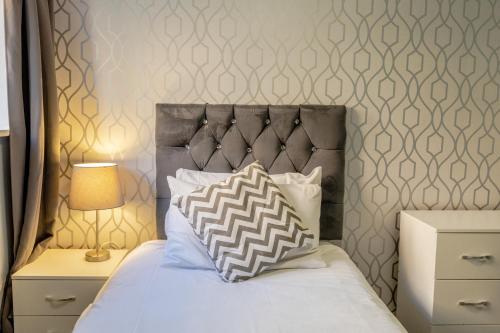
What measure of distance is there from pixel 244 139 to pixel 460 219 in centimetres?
124

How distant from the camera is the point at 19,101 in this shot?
2084mm

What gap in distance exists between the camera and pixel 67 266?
222 centimetres

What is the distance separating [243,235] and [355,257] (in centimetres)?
100

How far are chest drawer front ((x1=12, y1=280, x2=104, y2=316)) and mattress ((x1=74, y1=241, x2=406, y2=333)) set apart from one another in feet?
0.83

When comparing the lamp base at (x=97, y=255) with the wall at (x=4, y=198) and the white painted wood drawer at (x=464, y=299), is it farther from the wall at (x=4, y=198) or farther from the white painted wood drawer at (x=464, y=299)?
the white painted wood drawer at (x=464, y=299)

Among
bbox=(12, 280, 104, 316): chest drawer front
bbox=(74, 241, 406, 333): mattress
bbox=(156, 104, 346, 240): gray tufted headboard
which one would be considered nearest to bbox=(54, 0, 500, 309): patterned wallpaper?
bbox=(156, 104, 346, 240): gray tufted headboard

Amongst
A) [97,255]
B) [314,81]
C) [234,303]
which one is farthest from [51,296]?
[314,81]

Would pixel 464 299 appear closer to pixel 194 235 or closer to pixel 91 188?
pixel 194 235

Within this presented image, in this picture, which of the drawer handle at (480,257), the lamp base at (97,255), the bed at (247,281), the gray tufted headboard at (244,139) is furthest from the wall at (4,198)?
the drawer handle at (480,257)

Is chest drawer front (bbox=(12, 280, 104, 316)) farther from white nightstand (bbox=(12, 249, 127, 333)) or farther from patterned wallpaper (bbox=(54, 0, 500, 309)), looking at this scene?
patterned wallpaper (bbox=(54, 0, 500, 309))

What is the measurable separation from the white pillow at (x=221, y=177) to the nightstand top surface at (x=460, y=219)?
61cm

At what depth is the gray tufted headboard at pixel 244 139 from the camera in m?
2.42

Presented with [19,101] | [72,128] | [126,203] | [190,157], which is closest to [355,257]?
[190,157]

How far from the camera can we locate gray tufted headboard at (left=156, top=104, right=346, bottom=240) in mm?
2416
